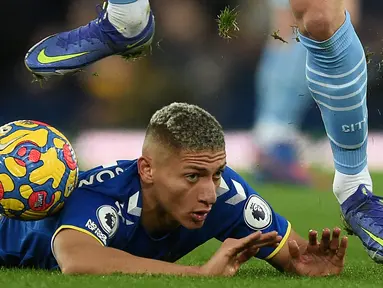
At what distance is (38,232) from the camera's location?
4.63m

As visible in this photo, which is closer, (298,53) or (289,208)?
(289,208)

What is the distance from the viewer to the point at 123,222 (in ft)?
14.3

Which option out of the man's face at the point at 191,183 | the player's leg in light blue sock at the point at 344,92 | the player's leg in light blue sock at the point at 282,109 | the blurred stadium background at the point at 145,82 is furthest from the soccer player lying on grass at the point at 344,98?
the blurred stadium background at the point at 145,82

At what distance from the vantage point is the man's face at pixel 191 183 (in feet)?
13.7

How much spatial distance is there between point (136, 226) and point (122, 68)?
882cm

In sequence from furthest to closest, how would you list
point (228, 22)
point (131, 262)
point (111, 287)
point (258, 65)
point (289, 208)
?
point (258, 65), point (289, 208), point (228, 22), point (131, 262), point (111, 287)

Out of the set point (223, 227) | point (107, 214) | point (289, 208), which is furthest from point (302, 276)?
point (289, 208)

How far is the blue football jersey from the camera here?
4289 millimetres

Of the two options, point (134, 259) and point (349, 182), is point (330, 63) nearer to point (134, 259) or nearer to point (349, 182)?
point (349, 182)

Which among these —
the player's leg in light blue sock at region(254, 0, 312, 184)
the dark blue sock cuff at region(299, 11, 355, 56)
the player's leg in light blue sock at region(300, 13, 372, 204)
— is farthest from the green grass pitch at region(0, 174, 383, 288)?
the player's leg in light blue sock at region(254, 0, 312, 184)

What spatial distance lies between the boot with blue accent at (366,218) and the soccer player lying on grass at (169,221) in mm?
240

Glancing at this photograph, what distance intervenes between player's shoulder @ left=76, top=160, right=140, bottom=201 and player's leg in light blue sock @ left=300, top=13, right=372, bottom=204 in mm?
824

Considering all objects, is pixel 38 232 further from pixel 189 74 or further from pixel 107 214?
pixel 189 74

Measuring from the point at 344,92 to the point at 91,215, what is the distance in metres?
1.14
